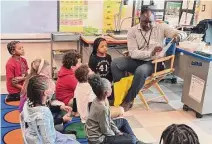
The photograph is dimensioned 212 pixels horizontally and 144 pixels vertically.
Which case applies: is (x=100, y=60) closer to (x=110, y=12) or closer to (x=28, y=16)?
(x=110, y=12)

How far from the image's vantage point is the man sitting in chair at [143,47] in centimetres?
328

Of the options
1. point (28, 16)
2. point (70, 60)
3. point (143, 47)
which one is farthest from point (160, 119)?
point (28, 16)

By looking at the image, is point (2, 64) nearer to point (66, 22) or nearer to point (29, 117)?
point (66, 22)

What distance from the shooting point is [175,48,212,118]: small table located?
3.02m

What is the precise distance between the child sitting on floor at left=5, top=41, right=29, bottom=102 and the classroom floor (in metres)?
0.47

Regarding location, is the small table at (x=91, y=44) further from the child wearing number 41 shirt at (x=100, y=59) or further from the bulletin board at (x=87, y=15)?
the child wearing number 41 shirt at (x=100, y=59)

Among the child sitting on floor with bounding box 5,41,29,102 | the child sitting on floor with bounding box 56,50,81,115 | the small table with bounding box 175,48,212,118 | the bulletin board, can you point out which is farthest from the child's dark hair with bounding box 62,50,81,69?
the bulletin board

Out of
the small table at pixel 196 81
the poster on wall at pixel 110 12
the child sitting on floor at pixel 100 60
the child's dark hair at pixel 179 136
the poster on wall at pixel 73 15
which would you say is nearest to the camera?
the child's dark hair at pixel 179 136

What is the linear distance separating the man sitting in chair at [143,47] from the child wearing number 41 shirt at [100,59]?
77 mm

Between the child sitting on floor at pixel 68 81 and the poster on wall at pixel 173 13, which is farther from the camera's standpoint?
the poster on wall at pixel 173 13

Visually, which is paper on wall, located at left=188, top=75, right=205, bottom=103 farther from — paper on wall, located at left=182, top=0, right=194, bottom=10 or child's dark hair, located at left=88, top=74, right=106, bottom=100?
paper on wall, located at left=182, top=0, right=194, bottom=10

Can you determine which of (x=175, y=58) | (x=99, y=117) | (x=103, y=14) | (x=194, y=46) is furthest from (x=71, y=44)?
(x=99, y=117)

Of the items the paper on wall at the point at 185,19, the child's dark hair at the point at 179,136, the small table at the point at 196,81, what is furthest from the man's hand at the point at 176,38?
the child's dark hair at the point at 179,136

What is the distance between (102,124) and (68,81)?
885 millimetres
